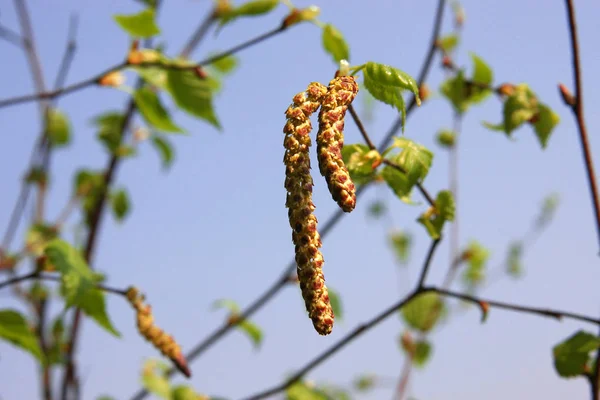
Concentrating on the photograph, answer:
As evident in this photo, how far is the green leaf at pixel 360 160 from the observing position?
1.24m

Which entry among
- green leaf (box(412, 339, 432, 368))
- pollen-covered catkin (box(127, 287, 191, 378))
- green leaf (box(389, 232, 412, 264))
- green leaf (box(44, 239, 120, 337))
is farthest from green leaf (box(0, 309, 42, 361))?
green leaf (box(389, 232, 412, 264))

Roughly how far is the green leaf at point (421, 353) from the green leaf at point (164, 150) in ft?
5.31

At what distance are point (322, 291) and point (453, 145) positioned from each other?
2654 millimetres

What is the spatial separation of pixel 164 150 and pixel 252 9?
5.39 ft

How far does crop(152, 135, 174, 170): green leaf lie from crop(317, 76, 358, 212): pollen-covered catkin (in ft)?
8.31

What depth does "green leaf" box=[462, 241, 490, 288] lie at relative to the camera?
3.47 metres

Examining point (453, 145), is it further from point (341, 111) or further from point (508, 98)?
point (341, 111)

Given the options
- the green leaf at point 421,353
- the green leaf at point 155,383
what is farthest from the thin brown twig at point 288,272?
the green leaf at point 421,353

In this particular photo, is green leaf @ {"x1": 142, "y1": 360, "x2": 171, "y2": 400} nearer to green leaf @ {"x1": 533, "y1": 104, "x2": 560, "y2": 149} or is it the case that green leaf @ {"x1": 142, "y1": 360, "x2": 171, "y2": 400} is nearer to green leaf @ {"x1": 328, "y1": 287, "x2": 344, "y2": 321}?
green leaf @ {"x1": 328, "y1": 287, "x2": 344, "y2": 321}

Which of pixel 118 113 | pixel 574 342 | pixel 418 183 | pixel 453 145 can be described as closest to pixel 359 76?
pixel 418 183

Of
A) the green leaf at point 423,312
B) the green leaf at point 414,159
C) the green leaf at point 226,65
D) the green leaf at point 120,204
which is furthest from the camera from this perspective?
the green leaf at point 120,204

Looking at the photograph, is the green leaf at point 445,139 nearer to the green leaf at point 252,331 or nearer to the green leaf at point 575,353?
the green leaf at point 252,331

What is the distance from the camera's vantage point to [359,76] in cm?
98

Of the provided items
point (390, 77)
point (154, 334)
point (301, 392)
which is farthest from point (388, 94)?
point (301, 392)
